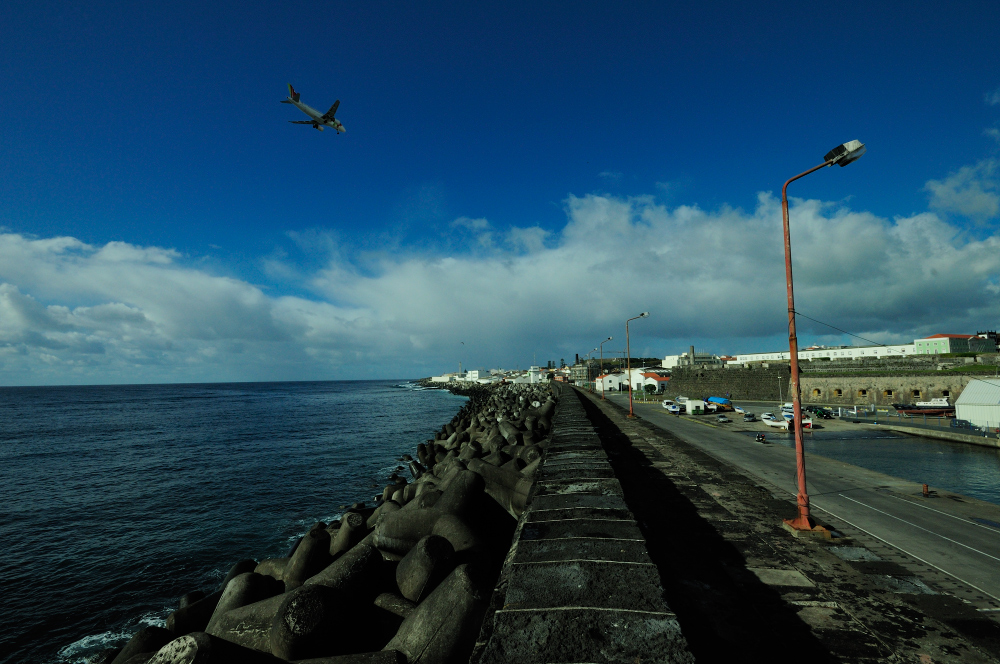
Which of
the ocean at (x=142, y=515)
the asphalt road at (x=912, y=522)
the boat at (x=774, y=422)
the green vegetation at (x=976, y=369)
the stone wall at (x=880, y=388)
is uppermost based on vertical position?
the green vegetation at (x=976, y=369)

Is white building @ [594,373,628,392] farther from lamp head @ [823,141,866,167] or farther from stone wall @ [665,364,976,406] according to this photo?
lamp head @ [823,141,866,167]

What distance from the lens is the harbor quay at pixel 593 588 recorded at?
3027mm

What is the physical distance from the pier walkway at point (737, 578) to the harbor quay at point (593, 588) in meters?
0.02

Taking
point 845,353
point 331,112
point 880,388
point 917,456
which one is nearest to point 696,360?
point 845,353

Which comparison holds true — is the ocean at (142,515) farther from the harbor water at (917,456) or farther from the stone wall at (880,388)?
the stone wall at (880,388)

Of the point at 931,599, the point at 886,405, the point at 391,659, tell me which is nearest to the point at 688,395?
the point at 886,405

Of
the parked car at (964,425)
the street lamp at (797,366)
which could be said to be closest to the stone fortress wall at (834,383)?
the parked car at (964,425)

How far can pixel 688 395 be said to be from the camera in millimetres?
60062

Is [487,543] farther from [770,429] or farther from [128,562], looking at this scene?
[770,429]

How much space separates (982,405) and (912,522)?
91.1ft

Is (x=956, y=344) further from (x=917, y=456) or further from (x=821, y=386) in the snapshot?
(x=917, y=456)

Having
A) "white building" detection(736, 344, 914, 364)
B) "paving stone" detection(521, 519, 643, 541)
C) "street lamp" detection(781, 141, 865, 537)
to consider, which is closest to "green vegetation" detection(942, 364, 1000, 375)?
"white building" detection(736, 344, 914, 364)

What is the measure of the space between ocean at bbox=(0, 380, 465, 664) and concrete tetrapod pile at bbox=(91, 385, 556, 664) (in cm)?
250

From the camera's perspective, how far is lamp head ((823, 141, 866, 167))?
756 centimetres
